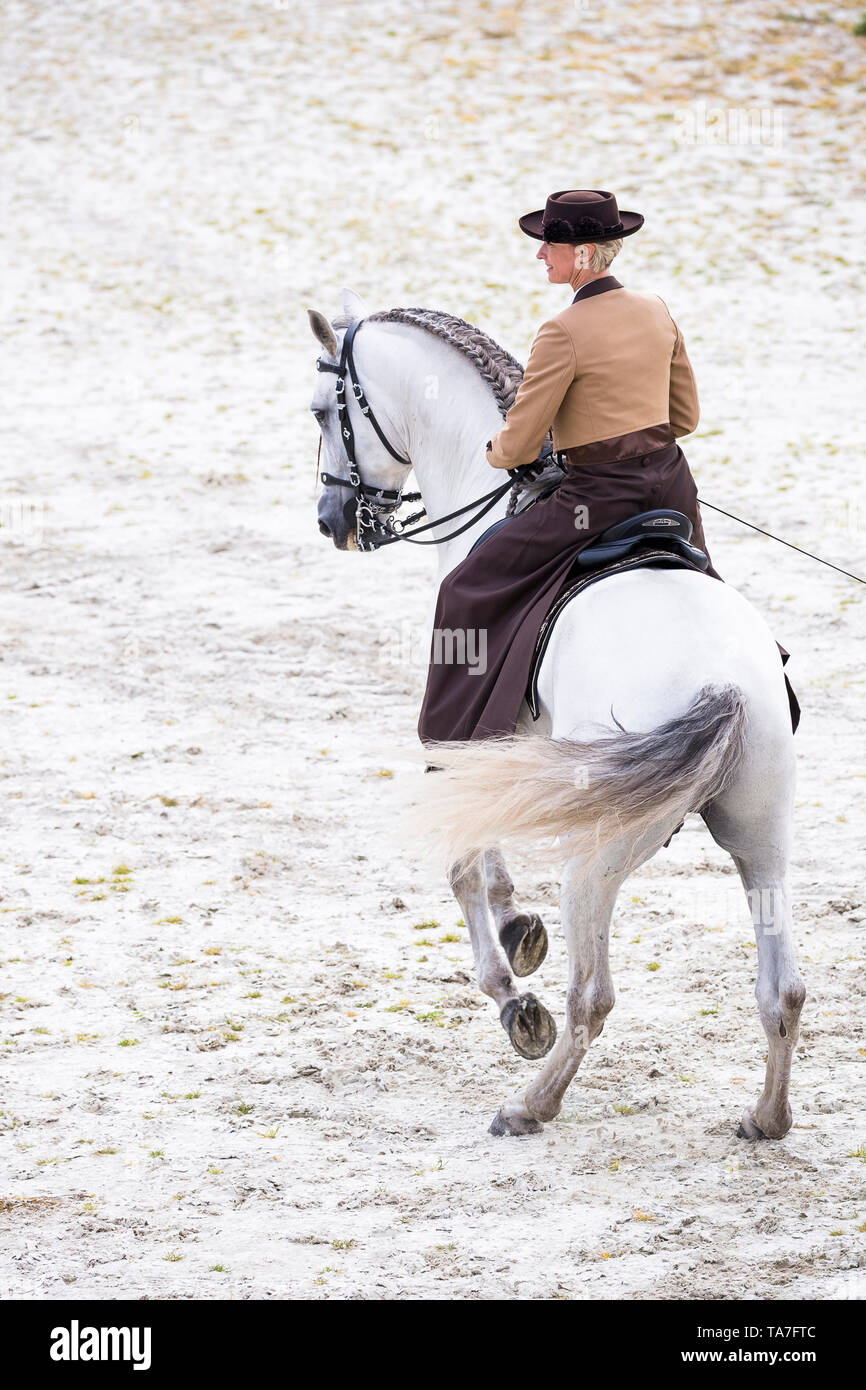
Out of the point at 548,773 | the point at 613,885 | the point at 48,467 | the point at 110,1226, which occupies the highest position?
the point at 548,773

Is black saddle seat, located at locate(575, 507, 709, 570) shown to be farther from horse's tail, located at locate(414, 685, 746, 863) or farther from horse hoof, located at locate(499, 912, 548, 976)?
horse hoof, located at locate(499, 912, 548, 976)

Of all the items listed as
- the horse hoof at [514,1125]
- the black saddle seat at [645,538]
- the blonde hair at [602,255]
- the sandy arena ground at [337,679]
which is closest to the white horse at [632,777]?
the horse hoof at [514,1125]

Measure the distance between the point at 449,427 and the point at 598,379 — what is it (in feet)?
3.01

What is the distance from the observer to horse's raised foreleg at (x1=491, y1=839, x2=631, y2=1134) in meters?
4.37

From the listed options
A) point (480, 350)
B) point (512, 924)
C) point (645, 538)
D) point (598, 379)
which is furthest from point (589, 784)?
point (480, 350)

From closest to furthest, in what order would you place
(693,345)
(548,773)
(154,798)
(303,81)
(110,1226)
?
(548,773) < (110,1226) < (154,798) < (693,345) < (303,81)

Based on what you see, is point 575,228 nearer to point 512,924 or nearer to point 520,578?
point 520,578

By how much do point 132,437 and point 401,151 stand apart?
7.86 meters

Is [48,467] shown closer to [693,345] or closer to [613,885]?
[693,345]

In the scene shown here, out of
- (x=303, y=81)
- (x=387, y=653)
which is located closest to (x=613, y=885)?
(x=387, y=653)

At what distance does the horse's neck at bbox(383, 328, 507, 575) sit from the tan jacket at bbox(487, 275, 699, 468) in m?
0.57

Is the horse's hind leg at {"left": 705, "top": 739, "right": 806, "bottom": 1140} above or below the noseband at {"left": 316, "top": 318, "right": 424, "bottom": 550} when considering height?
below

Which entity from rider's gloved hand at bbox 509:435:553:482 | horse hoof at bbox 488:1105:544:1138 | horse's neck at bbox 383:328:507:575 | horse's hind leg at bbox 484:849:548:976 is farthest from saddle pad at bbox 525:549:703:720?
horse hoof at bbox 488:1105:544:1138
